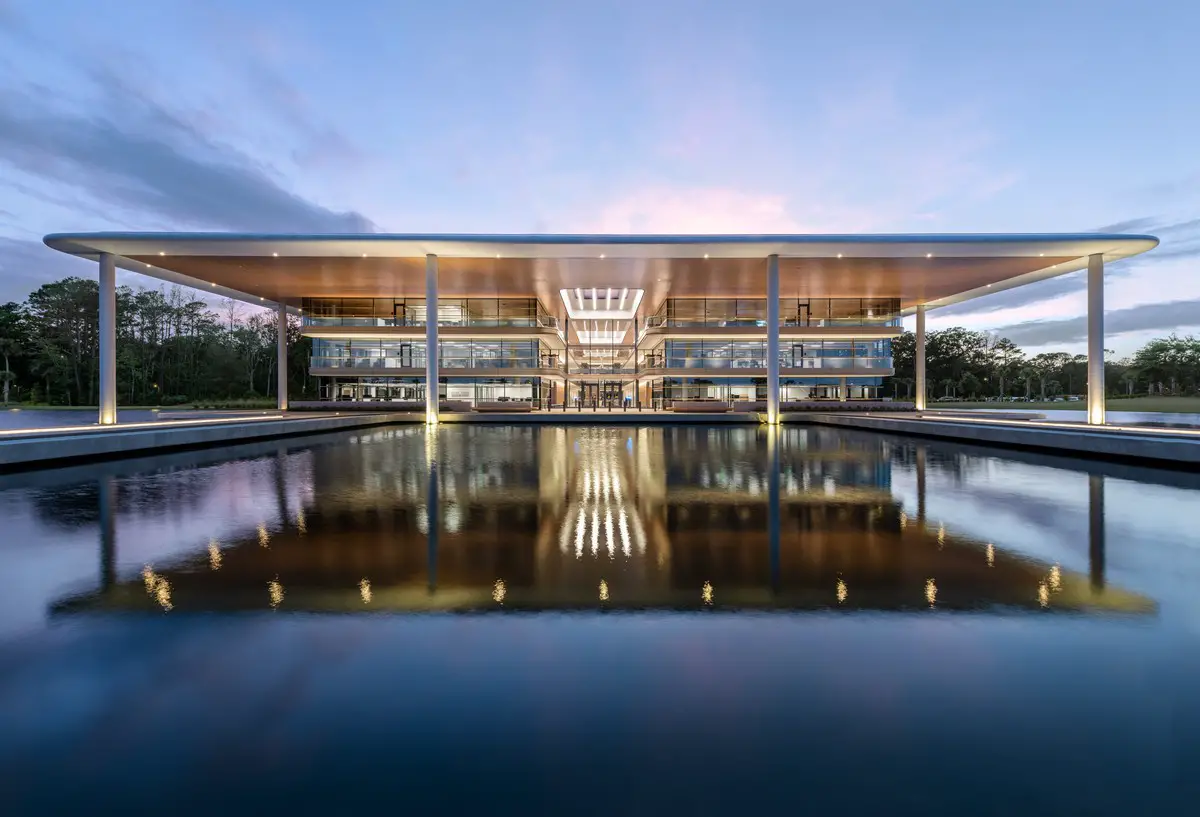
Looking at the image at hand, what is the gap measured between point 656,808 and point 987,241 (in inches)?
1088

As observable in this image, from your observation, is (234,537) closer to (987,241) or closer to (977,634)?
(977,634)

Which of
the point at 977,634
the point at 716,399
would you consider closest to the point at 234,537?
the point at 977,634

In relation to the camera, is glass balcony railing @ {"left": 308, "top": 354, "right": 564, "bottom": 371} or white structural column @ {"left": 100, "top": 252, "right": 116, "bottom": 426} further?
glass balcony railing @ {"left": 308, "top": 354, "right": 564, "bottom": 371}

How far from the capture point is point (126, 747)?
2.39 m

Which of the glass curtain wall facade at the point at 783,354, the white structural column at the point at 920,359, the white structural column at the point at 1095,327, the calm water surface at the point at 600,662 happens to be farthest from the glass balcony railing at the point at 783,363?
the calm water surface at the point at 600,662

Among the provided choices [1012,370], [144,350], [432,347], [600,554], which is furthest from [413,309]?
[1012,370]

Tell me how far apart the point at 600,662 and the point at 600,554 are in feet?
6.80

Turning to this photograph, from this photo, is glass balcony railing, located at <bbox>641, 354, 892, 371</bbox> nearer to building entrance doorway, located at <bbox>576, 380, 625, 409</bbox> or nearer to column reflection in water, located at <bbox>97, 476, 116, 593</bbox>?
building entrance doorway, located at <bbox>576, 380, 625, 409</bbox>

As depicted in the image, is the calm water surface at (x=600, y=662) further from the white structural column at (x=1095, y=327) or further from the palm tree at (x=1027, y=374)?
the palm tree at (x=1027, y=374)

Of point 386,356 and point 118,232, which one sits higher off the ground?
point 118,232

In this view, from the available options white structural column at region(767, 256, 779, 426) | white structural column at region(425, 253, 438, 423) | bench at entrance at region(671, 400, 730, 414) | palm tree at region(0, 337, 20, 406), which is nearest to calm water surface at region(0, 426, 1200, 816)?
white structural column at region(425, 253, 438, 423)

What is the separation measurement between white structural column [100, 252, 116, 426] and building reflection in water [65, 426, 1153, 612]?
18220 millimetres

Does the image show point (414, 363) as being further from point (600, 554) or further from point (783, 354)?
point (600, 554)

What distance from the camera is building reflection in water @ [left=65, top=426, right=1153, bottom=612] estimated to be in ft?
13.4
